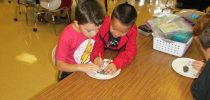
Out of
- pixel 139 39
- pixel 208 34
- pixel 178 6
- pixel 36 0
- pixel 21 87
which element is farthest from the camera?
pixel 36 0

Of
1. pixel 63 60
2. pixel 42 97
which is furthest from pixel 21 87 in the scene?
pixel 42 97

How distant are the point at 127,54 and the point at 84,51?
0.25 m

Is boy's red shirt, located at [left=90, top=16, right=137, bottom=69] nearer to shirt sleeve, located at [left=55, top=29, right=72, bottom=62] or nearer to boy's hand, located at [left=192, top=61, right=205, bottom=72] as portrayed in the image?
shirt sleeve, located at [left=55, top=29, right=72, bottom=62]

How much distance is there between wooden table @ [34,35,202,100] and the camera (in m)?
1.12

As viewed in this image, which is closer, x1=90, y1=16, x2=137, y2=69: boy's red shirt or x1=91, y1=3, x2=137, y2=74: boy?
x1=91, y1=3, x2=137, y2=74: boy

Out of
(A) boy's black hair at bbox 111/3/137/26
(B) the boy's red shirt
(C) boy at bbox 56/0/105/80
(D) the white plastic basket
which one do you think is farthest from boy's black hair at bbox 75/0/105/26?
(D) the white plastic basket

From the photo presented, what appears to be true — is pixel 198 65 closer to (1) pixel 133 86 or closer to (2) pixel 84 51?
(1) pixel 133 86

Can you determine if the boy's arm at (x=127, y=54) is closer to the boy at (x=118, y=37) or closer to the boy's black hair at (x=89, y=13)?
the boy at (x=118, y=37)

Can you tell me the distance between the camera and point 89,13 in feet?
3.99

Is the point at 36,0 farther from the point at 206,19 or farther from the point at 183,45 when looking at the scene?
the point at 206,19

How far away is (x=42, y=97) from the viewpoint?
108 centimetres

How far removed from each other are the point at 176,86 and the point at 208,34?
12.5 inches

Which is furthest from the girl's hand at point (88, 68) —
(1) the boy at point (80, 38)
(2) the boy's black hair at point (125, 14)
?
(2) the boy's black hair at point (125, 14)

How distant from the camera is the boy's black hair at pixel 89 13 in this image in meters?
1.22
